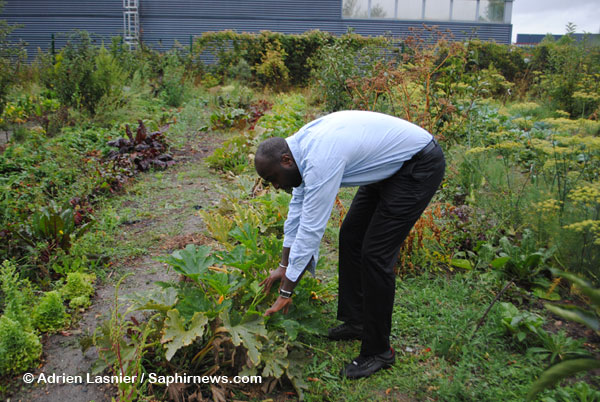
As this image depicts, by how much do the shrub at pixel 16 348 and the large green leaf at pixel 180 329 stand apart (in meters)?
0.79

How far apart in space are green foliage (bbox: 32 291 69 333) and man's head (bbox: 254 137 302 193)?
5.23 feet

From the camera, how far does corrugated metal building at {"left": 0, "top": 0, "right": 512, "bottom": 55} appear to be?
847 inches

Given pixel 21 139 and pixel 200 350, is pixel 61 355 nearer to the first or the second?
pixel 200 350

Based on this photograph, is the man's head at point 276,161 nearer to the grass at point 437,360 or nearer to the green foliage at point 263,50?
the grass at point 437,360

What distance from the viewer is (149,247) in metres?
3.98

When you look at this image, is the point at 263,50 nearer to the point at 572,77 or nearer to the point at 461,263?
the point at 572,77

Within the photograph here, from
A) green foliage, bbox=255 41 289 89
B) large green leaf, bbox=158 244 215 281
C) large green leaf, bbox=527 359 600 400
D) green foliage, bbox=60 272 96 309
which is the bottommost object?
green foliage, bbox=60 272 96 309

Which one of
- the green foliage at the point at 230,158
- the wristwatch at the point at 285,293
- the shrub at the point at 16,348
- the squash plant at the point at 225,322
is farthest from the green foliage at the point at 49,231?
→ the green foliage at the point at 230,158

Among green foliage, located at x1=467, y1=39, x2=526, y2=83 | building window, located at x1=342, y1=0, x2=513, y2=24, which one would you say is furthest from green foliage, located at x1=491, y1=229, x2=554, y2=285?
building window, located at x1=342, y1=0, x2=513, y2=24

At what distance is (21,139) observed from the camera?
6.90 metres

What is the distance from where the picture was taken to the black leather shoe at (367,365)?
2.57 meters

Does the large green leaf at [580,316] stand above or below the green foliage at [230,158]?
above

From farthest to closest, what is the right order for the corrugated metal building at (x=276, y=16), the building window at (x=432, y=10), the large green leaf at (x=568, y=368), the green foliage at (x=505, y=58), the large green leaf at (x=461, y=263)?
1. the corrugated metal building at (x=276, y=16)
2. the building window at (x=432, y=10)
3. the green foliage at (x=505, y=58)
4. the large green leaf at (x=461, y=263)
5. the large green leaf at (x=568, y=368)

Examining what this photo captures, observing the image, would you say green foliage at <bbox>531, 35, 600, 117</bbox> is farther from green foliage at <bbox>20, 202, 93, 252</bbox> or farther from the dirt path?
green foliage at <bbox>20, 202, 93, 252</bbox>
